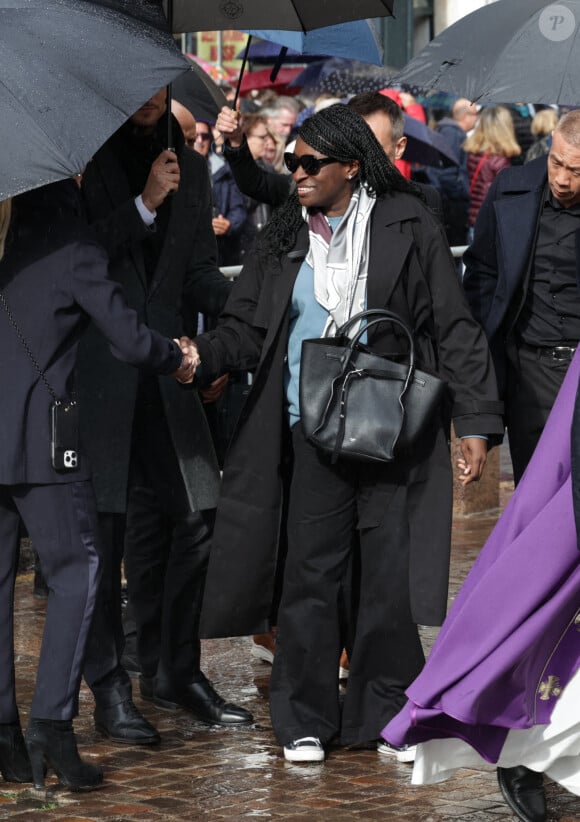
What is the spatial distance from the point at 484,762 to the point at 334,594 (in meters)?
1.10

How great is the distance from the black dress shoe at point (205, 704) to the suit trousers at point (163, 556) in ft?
0.12

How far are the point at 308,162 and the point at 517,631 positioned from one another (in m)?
1.87

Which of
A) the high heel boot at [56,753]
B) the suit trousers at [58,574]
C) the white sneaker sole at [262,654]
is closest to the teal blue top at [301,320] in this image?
the suit trousers at [58,574]

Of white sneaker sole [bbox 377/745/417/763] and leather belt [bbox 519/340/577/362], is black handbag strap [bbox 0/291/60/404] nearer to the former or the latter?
white sneaker sole [bbox 377/745/417/763]

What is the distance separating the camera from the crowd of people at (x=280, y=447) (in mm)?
5047

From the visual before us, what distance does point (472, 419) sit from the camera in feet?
18.5

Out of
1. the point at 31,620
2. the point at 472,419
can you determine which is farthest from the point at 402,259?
the point at 31,620

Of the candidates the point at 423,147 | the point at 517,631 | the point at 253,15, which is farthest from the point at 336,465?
the point at 423,147

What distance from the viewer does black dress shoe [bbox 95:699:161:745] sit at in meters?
5.83

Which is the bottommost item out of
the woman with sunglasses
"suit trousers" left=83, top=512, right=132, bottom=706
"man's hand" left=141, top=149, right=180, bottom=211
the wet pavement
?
the wet pavement

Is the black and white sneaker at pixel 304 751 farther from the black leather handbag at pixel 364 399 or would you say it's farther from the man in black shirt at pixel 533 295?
the man in black shirt at pixel 533 295

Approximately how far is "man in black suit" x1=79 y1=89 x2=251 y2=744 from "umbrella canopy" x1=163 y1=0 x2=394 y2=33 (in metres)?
0.36

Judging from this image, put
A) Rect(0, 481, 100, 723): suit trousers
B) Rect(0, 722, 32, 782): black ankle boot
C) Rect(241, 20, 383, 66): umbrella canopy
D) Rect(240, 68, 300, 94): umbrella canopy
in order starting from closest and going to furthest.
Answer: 1. Rect(0, 481, 100, 723): suit trousers
2. Rect(0, 722, 32, 782): black ankle boot
3. Rect(241, 20, 383, 66): umbrella canopy
4. Rect(240, 68, 300, 94): umbrella canopy

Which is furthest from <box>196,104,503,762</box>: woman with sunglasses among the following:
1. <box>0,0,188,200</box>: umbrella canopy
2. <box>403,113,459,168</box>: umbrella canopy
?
<box>403,113,459,168</box>: umbrella canopy
